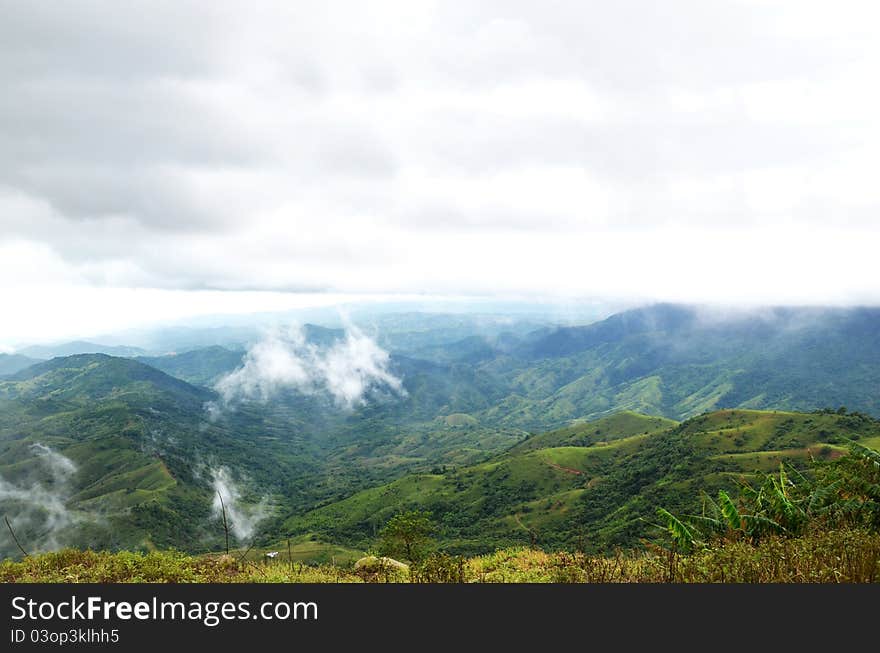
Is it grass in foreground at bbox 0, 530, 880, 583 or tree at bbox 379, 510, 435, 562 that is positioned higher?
grass in foreground at bbox 0, 530, 880, 583

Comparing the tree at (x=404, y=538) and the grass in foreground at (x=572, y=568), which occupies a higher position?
the grass in foreground at (x=572, y=568)

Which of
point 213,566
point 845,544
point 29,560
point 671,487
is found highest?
point 845,544

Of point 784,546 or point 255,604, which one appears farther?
point 784,546

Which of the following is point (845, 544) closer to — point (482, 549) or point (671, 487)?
point (482, 549)

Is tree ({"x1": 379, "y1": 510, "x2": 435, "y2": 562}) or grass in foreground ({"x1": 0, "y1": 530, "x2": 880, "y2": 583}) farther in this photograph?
tree ({"x1": 379, "y1": 510, "x2": 435, "y2": 562})

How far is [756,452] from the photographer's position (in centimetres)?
16562

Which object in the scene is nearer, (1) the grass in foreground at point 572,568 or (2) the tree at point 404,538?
(1) the grass in foreground at point 572,568

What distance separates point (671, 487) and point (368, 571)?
164m

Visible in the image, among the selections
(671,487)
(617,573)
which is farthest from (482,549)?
(617,573)

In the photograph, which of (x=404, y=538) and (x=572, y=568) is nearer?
(x=572, y=568)

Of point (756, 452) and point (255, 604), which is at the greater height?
point (255, 604)

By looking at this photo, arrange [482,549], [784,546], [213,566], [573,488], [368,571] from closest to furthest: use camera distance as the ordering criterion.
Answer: [784,546]
[213,566]
[368,571]
[482,549]
[573,488]

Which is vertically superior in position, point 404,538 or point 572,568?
point 572,568

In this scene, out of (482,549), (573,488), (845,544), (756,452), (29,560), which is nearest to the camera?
(845,544)
